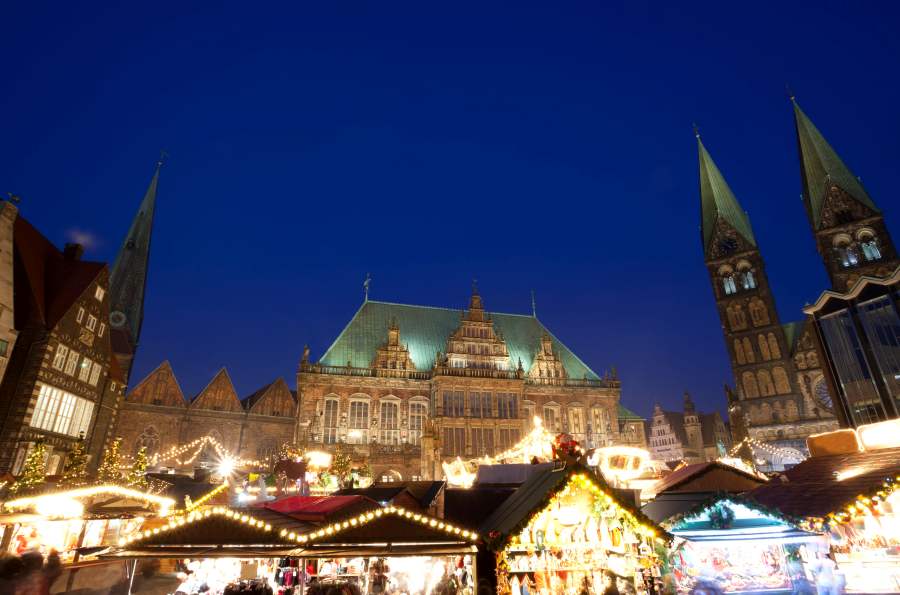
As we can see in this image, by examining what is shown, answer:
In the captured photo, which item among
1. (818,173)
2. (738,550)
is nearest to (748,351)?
(818,173)

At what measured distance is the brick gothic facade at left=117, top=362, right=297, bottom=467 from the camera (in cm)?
3497

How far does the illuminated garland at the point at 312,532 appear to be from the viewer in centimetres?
784

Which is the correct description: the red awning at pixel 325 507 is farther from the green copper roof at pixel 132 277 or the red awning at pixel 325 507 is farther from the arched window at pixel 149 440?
the green copper roof at pixel 132 277

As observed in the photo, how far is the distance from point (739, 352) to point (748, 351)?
0.78 m

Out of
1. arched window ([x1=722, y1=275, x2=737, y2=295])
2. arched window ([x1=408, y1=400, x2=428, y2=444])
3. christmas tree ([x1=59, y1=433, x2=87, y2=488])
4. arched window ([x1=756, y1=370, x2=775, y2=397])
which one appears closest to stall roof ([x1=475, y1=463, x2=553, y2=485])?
christmas tree ([x1=59, y1=433, x2=87, y2=488])

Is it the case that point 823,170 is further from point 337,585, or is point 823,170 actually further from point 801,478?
point 337,585

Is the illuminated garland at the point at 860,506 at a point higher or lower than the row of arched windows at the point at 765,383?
lower

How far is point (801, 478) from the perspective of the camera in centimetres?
1138

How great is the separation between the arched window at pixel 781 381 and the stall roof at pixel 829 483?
37861 millimetres

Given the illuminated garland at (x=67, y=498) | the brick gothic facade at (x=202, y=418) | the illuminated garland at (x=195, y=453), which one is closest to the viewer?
the illuminated garland at (x=67, y=498)

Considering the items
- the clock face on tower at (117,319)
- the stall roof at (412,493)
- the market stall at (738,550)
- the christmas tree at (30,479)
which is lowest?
the market stall at (738,550)

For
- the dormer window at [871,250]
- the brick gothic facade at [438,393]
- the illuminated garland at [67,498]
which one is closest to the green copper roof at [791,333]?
the dormer window at [871,250]

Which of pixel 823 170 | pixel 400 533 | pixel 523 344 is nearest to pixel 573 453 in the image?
pixel 400 533

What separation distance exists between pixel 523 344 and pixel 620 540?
38.6m
